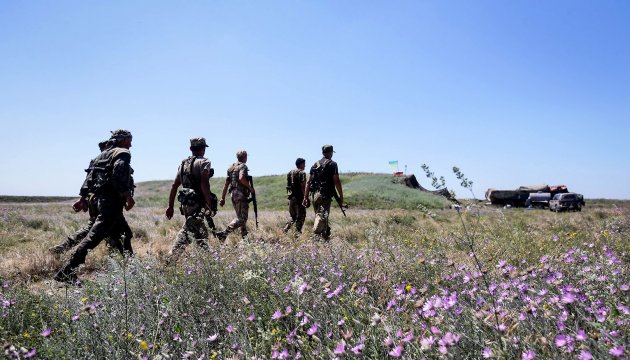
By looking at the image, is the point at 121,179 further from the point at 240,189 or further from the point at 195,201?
the point at 240,189

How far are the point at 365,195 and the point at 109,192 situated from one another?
21.2 m

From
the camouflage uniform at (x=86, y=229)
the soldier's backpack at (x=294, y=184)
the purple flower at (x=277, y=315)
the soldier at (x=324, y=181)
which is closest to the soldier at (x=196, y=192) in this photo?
the camouflage uniform at (x=86, y=229)

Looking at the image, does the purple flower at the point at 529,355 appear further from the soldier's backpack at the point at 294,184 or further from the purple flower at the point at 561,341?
the soldier's backpack at the point at 294,184

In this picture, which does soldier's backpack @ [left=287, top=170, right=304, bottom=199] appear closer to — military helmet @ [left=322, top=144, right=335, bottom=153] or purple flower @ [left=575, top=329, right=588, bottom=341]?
military helmet @ [left=322, top=144, right=335, bottom=153]

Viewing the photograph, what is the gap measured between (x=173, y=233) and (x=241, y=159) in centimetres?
249

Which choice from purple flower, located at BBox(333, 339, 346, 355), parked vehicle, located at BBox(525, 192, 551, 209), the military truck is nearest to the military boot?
purple flower, located at BBox(333, 339, 346, 355)

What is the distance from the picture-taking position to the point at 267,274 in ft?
11.7

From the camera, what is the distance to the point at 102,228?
5582 mm

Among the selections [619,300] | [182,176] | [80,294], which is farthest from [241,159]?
[619,300]

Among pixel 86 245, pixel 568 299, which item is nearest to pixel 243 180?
pixel 86 245

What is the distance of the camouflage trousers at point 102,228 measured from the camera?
5.31m

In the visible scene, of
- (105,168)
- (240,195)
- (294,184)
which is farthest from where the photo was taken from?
(294,184)

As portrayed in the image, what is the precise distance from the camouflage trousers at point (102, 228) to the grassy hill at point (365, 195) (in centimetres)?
1631

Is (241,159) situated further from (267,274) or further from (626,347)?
(626,347)
